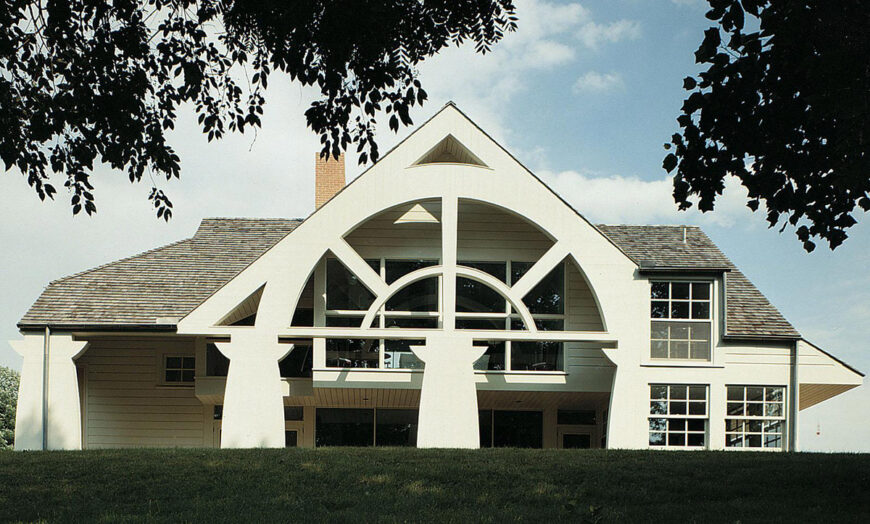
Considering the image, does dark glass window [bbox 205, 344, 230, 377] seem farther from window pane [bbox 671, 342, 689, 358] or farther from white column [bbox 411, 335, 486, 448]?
window pane [bbox 671, 342, 689, 358]

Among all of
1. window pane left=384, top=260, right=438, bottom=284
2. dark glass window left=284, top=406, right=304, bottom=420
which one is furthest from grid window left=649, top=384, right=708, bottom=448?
dark glass window left=284, top=406, right=304, bottom=420

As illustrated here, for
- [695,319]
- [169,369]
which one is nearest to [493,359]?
[695,319]

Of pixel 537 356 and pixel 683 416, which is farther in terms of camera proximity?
pixel 537 356

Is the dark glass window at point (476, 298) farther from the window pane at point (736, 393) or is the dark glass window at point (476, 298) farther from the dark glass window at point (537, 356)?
the window pane at point (736, 393)

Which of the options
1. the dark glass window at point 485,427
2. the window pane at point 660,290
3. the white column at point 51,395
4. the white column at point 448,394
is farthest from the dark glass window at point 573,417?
the white column at point 51,395

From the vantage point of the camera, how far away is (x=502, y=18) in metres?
11.3

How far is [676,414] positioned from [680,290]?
10.2ft

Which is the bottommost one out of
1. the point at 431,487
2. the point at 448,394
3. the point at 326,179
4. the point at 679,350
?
the point at 431,487

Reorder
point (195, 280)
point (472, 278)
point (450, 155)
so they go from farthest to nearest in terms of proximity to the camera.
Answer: point (195, 280) < point (450, 155) < point (472, 278)

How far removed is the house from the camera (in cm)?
2205

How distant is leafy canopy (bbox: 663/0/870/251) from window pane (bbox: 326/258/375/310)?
1447cm

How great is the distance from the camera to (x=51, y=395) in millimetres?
22797

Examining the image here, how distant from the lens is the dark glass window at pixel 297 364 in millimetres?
24641

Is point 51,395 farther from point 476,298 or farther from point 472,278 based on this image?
point 476,298
